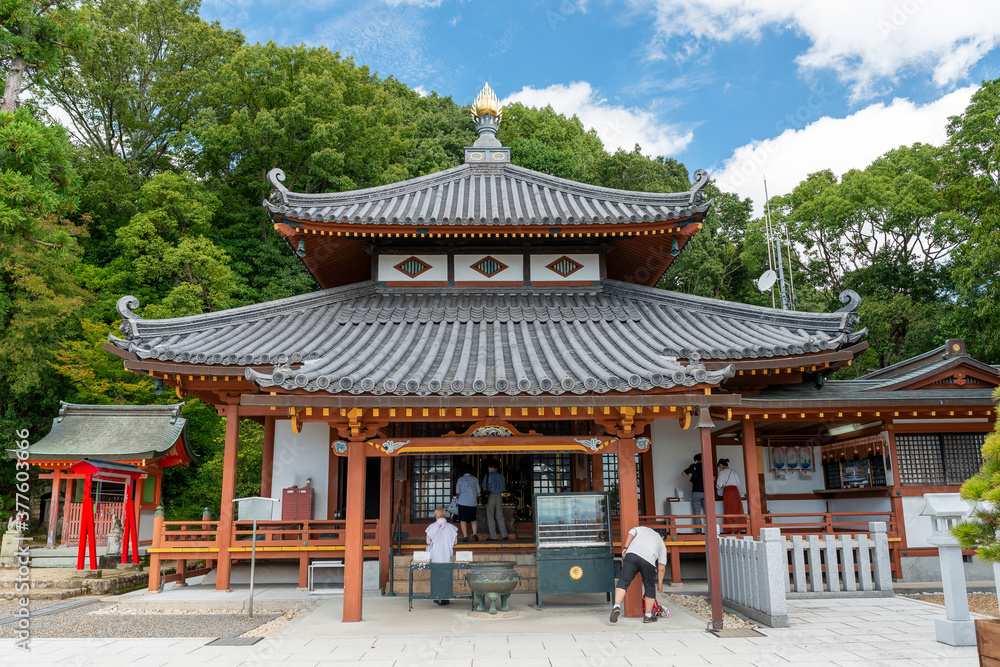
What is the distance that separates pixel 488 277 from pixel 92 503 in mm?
10811

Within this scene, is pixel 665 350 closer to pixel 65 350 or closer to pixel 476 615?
pixel 476 615

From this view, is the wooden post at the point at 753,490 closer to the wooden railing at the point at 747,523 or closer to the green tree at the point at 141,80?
the wooden railing at the point at 747,523

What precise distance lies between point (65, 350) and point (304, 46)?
708 inches

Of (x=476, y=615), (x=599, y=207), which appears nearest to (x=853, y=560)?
(x=476, y=615)

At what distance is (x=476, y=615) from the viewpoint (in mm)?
9328

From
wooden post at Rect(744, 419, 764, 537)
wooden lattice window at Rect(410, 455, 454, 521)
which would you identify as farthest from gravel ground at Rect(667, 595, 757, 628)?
wooden lattice window at Rect(410, 455, 454, 521)

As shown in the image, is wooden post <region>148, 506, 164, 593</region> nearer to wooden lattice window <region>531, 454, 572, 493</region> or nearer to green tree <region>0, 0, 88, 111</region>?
wooden lattice window <region>531, 454, 572, 493</region>

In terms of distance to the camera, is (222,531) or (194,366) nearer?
(194,366)

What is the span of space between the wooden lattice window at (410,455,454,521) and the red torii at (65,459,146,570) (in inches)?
277

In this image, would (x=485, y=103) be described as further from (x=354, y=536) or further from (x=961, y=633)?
(x=961, y=633)

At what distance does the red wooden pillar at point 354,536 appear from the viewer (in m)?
8.97

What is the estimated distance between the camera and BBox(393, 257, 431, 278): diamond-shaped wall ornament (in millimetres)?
14495

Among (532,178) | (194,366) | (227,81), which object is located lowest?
(194,366)

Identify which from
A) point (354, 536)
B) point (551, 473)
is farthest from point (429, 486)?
point (354, 536)
